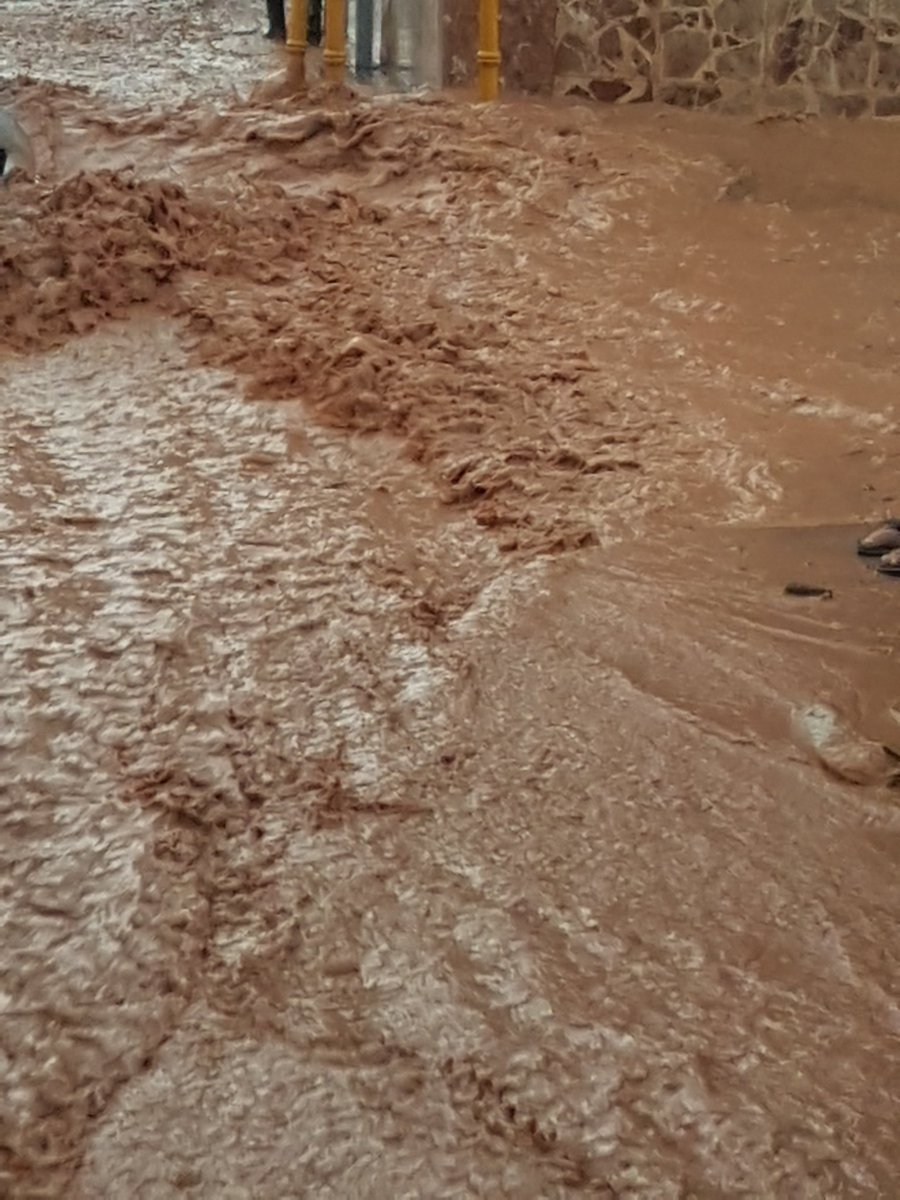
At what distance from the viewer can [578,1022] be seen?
1.55 metres

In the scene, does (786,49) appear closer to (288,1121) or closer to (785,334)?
(785,334)

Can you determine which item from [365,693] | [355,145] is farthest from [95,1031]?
[355,145]

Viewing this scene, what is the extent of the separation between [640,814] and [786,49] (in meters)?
3.95

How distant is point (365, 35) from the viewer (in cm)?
552

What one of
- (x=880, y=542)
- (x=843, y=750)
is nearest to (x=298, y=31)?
(x=880, y=542)

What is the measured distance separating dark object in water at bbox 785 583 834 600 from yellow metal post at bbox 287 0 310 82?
3614mm

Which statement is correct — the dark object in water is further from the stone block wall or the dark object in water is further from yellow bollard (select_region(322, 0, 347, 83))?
yellow bollard (select_region(322, 0, 347, 83))

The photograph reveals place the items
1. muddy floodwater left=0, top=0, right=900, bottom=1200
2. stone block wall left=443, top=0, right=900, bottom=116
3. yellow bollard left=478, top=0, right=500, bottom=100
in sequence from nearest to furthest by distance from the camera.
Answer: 1. muddy floodwater left=0, top=0, right=900, bottom=1200
2. yellow bollard left=478, top=0, right=500, bottom=100
3. stone block wall left=443, top=0, right=900, bottom=116

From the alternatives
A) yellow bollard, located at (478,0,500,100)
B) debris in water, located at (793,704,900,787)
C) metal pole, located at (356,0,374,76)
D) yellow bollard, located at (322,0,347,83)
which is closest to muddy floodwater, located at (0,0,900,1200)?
debris in water, located at (793,704,900,787)

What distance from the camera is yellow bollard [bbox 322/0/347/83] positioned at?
202 inches

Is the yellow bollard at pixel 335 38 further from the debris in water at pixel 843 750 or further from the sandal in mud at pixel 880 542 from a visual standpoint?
the debris in water at pixel 843 750

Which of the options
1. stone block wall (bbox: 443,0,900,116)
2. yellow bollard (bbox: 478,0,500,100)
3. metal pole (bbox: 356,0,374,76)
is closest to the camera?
yellow bollard (bbox: 478,0,500,100)

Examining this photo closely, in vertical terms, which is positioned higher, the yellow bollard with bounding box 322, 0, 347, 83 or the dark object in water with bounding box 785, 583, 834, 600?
the yellow bollard with bounding box 322, 0, 347, 83

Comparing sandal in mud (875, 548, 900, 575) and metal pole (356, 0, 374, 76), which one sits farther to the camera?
metal pole (356, 0, 374, 76)
